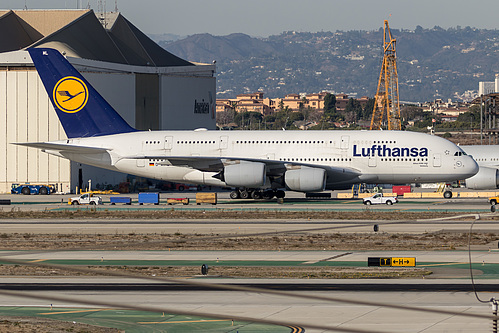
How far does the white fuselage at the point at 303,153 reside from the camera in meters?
62.0

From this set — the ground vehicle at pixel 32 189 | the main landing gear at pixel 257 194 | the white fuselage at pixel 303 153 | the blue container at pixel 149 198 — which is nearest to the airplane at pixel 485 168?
the white fuselage at pixel 303 153

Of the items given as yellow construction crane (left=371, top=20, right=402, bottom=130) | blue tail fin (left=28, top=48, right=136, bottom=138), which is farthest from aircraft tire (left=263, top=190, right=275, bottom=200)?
yellow construction crane (left=371, top=20, right=402, bottom=130)

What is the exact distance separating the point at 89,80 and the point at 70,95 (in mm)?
23652

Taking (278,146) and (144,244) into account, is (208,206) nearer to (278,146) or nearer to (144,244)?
(278,146)

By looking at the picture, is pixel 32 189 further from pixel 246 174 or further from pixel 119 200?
pixel 246 174

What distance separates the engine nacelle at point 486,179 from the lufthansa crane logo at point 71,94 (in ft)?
130

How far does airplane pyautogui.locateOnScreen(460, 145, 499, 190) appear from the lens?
7381 centimetres

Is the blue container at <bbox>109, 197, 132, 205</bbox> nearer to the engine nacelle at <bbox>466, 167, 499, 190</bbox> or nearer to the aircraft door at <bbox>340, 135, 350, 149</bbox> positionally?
the aircraft door at <bbox>340, 135, 350, 149</bbox>

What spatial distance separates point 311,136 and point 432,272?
113 ft

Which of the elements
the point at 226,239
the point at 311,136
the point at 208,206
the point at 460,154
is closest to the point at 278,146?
the point at 311,136

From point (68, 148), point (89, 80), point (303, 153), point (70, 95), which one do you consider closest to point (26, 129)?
point (89, 80)

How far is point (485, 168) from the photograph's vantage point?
7488 cm

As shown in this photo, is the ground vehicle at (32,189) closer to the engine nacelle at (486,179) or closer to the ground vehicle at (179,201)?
the ground vehicle at (179,201)

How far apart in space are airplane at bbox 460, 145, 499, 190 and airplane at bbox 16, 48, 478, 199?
12465 millimetres
